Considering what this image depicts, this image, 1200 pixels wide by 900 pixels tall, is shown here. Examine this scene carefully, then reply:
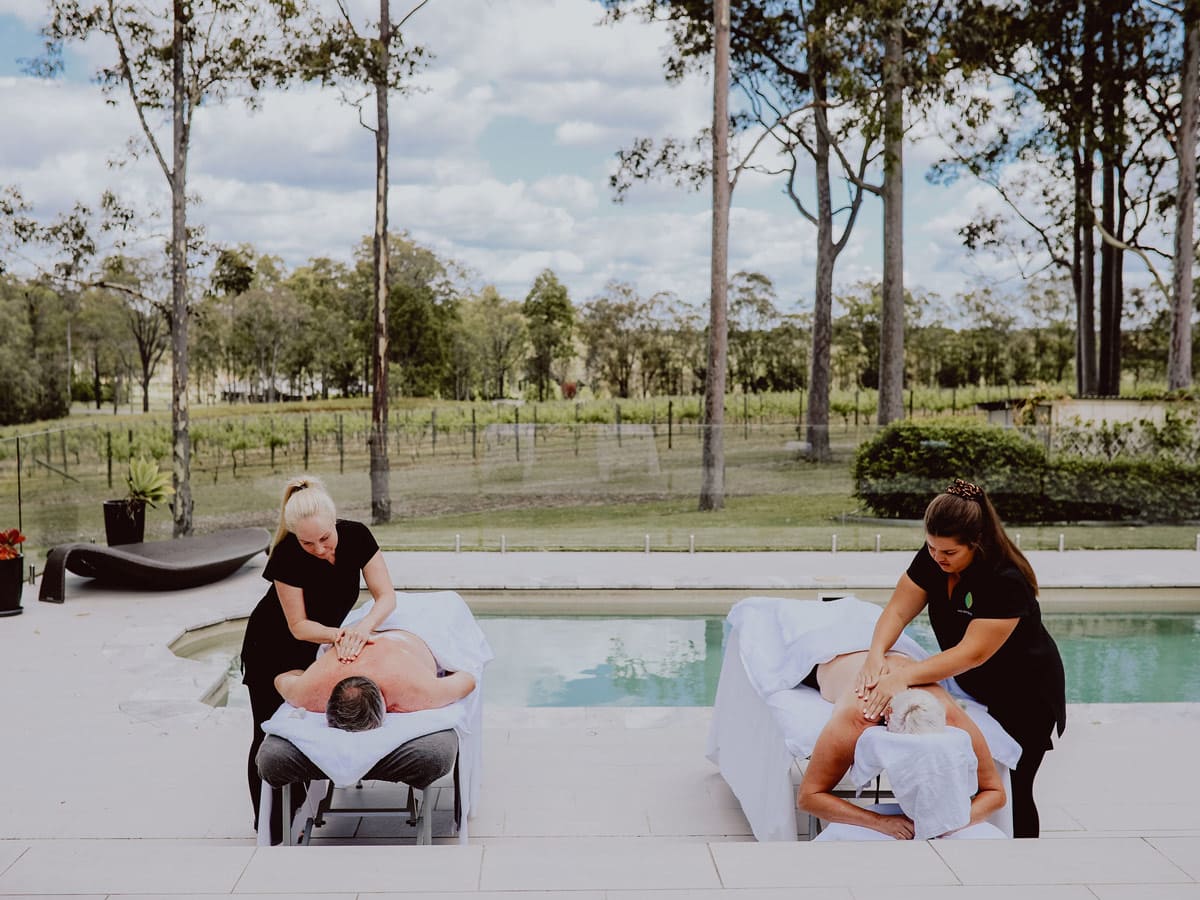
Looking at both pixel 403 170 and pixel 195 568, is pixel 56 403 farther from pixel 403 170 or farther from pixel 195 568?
pixel 195 568

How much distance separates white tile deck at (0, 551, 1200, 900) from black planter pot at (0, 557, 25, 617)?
14cm

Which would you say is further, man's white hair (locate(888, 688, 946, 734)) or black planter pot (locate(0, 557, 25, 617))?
black planter pot (locate(0, 557, 25, 617))

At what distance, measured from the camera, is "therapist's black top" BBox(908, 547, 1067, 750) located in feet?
9.64

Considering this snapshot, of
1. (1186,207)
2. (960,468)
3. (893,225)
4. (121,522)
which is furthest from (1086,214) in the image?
(121,522)

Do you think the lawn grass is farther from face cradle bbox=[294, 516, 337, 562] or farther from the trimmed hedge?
face cradle bbox=[294, 516, 337, 562]

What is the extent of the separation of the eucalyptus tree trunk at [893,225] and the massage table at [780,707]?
1157 cm

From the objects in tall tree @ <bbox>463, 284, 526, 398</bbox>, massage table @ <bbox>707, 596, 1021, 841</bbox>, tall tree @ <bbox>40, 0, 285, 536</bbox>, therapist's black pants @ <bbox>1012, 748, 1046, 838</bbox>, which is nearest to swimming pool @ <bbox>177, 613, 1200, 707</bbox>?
massage table @ <bbox>707, 596, 1021, 841</bbox>

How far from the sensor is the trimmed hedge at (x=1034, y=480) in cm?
1143

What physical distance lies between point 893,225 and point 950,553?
13.4m

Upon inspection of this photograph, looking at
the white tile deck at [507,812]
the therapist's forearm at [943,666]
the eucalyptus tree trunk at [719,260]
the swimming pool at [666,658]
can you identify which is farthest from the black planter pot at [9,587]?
the eucalyptus tree trunk at [719,260]

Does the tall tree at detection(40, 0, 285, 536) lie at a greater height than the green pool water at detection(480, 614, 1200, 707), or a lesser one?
greater

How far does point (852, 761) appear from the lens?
2.90 m

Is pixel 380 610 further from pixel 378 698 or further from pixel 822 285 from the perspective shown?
pixel 822 285

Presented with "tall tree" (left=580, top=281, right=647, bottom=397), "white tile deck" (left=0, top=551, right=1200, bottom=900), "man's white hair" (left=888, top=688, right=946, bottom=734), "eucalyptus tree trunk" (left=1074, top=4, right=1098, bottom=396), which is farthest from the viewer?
"tall tree" (left=580, top=281, right=647, bottom=397)
